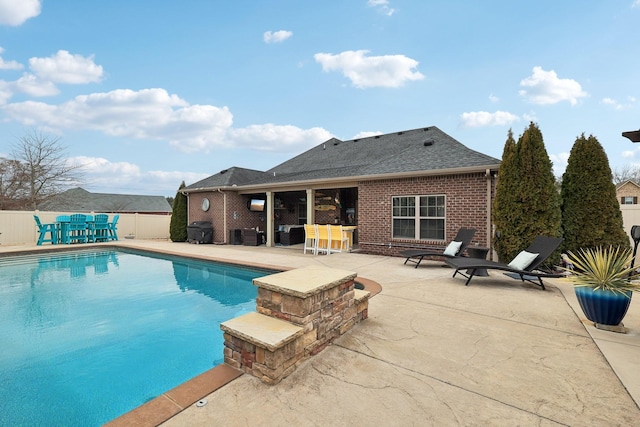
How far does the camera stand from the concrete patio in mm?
1828

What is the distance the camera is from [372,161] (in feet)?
39.5

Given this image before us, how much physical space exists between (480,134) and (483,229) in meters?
7.95

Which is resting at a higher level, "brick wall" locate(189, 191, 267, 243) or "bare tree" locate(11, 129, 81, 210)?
"bare tree" locate(11, 129, 81, 210)

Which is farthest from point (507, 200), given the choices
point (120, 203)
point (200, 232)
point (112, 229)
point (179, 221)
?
point (120, 203)

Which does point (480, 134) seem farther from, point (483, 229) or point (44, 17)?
point (44, 17)

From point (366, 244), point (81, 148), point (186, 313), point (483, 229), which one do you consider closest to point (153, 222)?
point (81, 148)

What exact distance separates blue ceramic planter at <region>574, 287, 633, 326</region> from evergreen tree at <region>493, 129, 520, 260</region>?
3986mm

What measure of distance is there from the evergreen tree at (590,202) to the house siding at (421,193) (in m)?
1.73

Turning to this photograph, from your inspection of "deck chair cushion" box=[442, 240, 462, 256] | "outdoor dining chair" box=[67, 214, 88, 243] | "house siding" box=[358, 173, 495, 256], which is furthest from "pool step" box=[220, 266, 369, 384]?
"outdoor dining chair" box=[67, 214, 88, 243]

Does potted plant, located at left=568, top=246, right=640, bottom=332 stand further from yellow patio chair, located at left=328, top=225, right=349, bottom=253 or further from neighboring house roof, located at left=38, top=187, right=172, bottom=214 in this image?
neighboring house roof, located at left=38, top=187, right=172, bottom=214

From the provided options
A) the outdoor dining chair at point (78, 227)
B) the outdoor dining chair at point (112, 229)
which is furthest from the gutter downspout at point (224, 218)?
the outdoor dining chair at point (78, 227)

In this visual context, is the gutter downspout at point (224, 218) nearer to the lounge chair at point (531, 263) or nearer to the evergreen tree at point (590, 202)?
the lounge chair at point (531, 263)

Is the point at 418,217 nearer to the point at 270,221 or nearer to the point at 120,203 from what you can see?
the point at 270,221

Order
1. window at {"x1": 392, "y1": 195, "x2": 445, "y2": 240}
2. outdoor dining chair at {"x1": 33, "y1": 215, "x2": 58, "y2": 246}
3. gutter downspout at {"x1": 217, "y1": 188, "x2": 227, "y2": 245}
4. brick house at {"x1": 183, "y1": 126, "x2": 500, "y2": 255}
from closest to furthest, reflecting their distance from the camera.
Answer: brick house at {"x1": 183, "y1": 126, "x2": 500, "y2": 255}
window at {"x1": 392, "y1": 195, "x2": 445, "y2": 240}
outdoor dining chair at {"x1": 33, "y1": 215, "x2": 58, "y2": 246}
gutter downspout at {"x1": 217, "y1": 188, "x2": 227, "y2": 245}
